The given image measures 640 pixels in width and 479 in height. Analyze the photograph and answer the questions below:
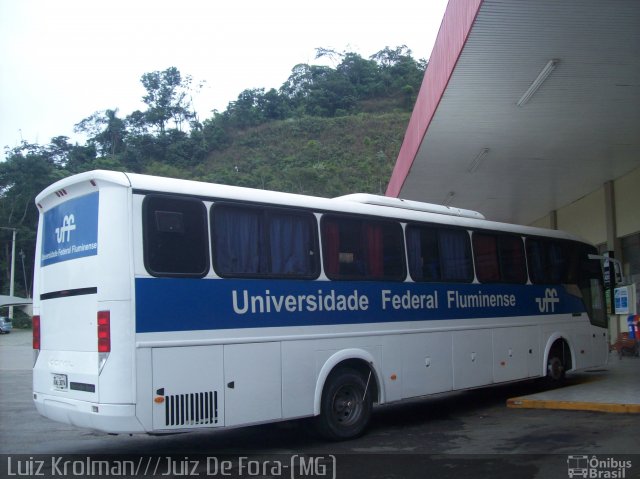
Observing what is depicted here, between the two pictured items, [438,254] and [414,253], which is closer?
[414,253]

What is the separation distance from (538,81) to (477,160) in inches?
221

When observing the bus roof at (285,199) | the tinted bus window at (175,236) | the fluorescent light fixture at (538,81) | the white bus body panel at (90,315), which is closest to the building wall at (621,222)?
the fluorescent light fixture at (538,81)

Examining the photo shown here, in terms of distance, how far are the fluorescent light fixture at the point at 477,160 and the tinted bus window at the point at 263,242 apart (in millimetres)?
8832

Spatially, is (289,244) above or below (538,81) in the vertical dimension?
below

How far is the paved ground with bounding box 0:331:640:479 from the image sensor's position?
706cm

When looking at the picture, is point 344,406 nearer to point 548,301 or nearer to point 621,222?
point 548,301

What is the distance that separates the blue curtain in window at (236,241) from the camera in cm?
762

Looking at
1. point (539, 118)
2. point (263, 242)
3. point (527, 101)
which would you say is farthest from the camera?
point (539, 118)

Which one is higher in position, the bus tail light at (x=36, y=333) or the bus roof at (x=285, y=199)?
the bus roof at (x=285, y=199)

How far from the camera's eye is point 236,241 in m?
7.79

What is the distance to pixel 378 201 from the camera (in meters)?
9.96

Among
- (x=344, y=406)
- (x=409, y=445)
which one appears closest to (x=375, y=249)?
(x=344, y=406)

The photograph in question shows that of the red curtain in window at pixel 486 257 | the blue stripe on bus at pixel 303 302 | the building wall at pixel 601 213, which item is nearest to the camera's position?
the blue stripe on bus at pixel 303 302

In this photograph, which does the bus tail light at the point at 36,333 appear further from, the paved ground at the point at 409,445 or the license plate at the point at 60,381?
the paved ground at the point at 409,445
